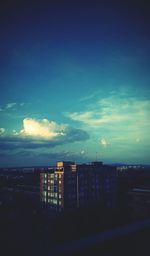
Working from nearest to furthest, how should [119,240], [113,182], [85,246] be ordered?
1. [85,246]
2. [119,240]
3. [113,182]

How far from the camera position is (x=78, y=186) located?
3161 centimetres

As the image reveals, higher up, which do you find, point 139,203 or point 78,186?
point 78,186

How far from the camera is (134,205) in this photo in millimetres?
29188

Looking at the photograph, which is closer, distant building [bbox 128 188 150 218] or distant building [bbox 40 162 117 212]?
distant building [bbox 128 188 150 218]

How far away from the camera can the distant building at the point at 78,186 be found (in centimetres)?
3092

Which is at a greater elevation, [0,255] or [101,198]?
[0,255]

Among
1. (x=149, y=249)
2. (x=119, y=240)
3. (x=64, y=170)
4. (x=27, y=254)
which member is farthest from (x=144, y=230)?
(x=64, y=170)

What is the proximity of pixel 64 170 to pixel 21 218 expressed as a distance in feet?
41.1

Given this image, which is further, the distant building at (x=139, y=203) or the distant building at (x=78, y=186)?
the distant building at (x=78, y=186)

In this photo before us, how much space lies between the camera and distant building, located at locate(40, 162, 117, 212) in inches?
1217

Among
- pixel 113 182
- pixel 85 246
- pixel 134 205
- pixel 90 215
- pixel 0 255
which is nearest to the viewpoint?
pixel 0 255

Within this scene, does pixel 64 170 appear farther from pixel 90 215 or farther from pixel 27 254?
pixel 27 254

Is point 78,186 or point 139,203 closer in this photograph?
point 139,203

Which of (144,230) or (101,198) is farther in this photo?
(101,198)
